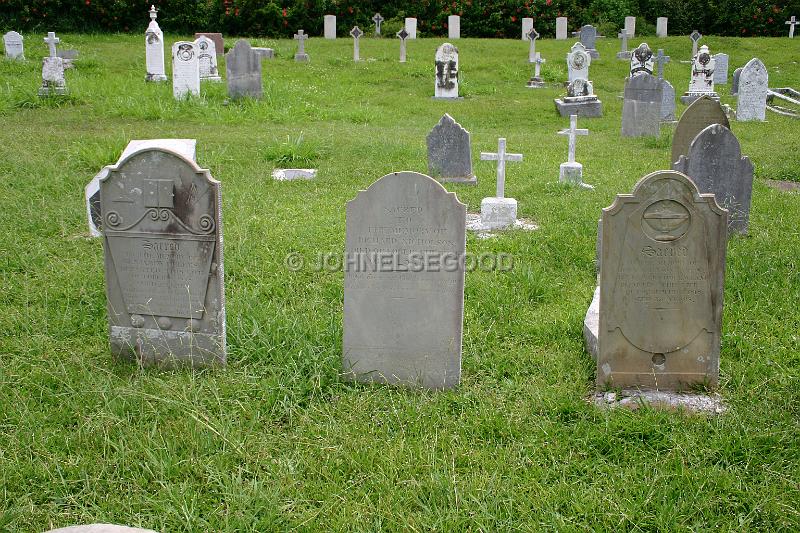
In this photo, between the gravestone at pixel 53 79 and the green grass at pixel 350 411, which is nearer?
the green grass at pixel 350 411

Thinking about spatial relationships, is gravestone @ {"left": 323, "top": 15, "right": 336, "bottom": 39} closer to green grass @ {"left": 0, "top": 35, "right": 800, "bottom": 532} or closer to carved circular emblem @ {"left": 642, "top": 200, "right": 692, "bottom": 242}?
green grass @ {"left": 0, "top": 35, "right": 800, "bottom": 532}

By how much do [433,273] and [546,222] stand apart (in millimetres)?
3607

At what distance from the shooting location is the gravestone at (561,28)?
101ft

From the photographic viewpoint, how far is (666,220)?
420cm

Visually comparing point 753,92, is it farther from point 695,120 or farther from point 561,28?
point 561,28

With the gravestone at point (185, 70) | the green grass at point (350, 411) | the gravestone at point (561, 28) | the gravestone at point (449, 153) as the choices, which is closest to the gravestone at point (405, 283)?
the green grass at point (350, 411)

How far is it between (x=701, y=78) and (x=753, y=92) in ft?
8.57

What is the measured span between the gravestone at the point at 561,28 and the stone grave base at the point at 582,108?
14.9m

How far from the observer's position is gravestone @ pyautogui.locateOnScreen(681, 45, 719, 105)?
18609 millimetres

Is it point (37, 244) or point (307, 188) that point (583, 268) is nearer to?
point (307, 188)

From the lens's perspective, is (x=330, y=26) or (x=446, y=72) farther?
(x=330, y=26)

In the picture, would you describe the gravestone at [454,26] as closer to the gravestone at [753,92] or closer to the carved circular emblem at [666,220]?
the gravestone at [753,92]

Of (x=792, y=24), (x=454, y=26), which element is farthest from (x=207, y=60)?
(x=792, y=24)

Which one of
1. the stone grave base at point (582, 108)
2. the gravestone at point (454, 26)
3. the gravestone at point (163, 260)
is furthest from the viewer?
the gravestone at point (454, 26)
